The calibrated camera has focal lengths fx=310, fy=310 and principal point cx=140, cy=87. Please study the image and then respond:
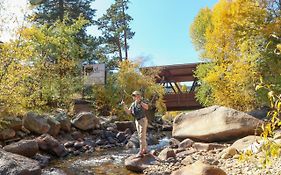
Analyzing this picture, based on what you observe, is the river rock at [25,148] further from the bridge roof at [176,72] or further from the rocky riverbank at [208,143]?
the bridge roof at [176,72]

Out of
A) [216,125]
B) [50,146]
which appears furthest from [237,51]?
[50,146]

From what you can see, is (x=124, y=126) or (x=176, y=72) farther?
(x=176, y=72)

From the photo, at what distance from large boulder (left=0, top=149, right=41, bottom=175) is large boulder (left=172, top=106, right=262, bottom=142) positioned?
5795mm

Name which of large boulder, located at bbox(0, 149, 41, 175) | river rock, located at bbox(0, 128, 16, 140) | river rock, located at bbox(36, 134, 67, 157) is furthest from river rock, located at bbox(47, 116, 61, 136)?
large boulder, located at bbox(0, 149, 41, 175)

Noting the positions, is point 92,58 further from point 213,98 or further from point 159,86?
point 213,98

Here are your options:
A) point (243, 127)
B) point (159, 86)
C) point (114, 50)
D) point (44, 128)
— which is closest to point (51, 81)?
point (44, 128)

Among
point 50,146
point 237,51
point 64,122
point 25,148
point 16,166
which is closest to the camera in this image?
point 16,166

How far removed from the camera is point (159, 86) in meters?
23.1

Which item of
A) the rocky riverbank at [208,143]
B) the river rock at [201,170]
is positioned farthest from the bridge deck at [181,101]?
the river rock at [201,170]

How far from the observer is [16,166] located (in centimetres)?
616

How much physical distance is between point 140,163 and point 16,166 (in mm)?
2973

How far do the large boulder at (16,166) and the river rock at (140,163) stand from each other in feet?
7.39

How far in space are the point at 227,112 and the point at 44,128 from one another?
6.78 metres

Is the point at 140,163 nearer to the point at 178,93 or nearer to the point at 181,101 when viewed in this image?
the point at 181,101
